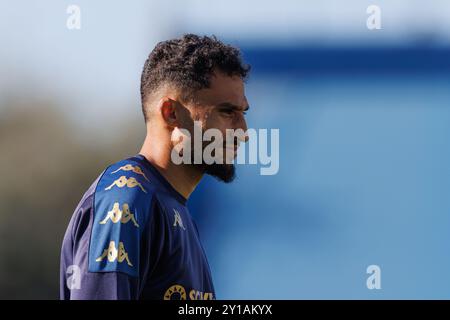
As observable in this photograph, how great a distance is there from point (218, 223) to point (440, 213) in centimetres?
127

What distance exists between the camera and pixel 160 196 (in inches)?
122

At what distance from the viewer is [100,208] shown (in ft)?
9.55

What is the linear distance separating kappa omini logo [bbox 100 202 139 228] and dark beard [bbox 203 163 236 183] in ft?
1.62

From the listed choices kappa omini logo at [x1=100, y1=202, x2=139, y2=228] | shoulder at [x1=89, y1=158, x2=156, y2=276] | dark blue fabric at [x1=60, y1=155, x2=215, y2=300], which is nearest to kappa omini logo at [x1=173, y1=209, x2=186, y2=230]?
dark blue fabric at [x1=60, y1=155, x2=215, y2=300]

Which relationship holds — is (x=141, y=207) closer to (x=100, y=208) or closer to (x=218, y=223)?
(x=100, y=208)

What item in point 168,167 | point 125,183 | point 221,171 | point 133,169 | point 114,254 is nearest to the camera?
point 114,254

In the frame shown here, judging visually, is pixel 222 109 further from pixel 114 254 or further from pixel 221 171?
pixel 114 254

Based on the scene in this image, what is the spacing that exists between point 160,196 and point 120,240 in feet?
0.96

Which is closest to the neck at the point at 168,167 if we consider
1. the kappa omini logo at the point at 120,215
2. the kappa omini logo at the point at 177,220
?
the kappa omini logo at the point at 177,220

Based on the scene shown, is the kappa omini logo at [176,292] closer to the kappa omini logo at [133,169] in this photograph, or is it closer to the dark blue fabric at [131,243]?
the dark blue fabric at [131,243]

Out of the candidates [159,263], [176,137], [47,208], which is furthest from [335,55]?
[47,208]

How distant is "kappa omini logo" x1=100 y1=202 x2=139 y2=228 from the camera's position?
2865mm

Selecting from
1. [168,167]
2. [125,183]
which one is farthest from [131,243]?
[168,167]

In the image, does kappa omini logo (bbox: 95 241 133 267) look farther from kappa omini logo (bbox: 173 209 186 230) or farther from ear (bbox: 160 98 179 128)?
ear (bbox: 160 98 179 128)
